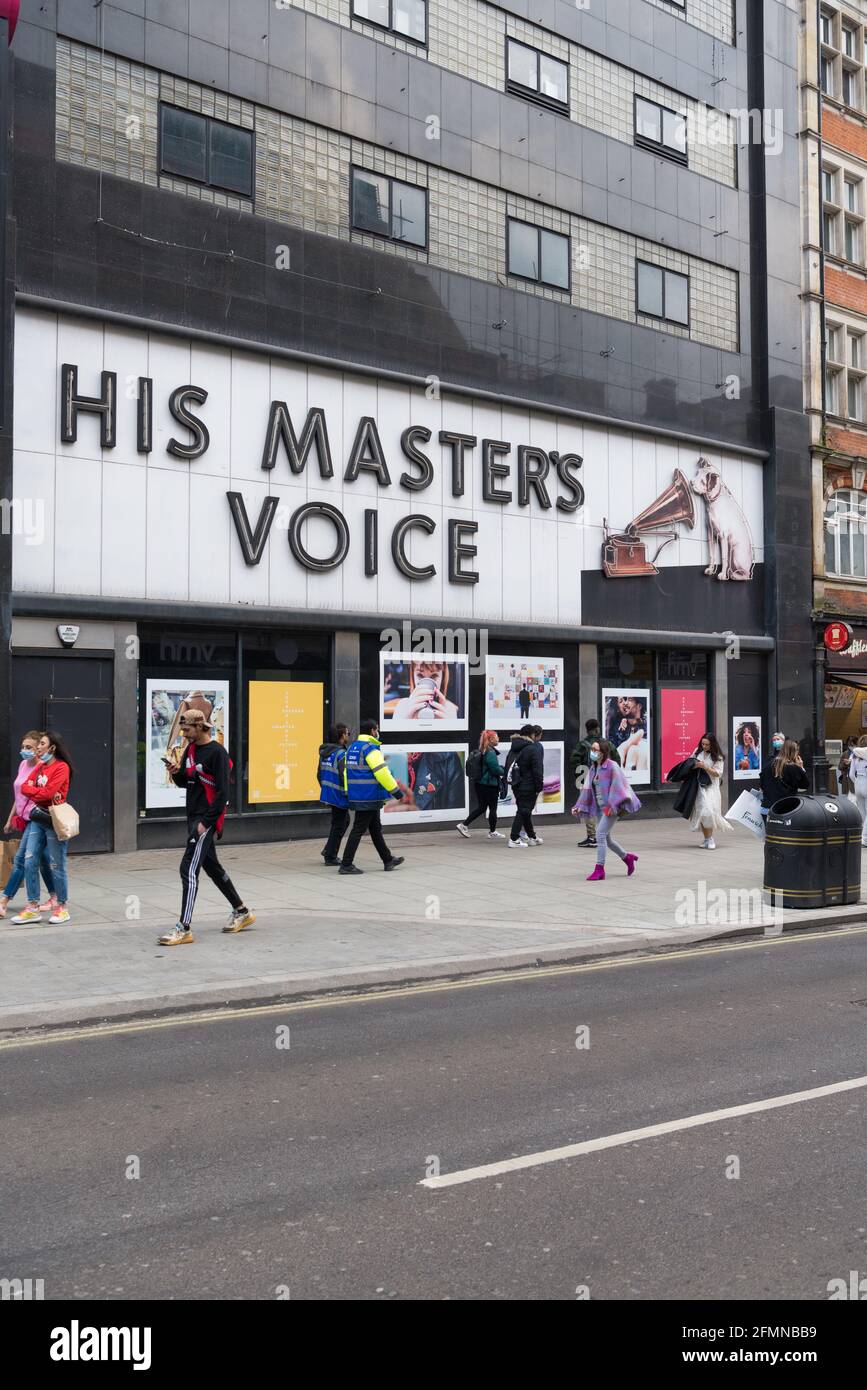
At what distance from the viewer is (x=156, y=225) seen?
56.1 feet

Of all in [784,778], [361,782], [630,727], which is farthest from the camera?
[630,727]

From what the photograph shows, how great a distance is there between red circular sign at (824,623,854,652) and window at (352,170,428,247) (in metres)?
12.2

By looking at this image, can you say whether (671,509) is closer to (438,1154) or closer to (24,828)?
(24,828)

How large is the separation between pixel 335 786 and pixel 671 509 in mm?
11404

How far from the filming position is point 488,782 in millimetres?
19031

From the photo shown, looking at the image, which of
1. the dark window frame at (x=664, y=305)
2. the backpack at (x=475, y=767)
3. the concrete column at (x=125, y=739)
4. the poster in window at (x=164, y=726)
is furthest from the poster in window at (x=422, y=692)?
the dark window frame at (x=664, y=305)

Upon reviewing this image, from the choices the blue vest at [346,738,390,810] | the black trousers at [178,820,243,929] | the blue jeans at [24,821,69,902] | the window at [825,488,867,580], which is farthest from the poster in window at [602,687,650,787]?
the black trousers at [178,820,243,929]

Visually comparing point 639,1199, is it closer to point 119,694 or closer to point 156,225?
point 119,694

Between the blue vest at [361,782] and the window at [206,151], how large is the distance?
896 centimetres

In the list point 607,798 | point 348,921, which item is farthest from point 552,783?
point 348,921

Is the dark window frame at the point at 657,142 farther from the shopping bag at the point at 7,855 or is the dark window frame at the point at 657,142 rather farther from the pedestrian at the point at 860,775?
the shopping bag at the point at 7,855

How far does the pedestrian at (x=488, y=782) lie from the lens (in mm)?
18859

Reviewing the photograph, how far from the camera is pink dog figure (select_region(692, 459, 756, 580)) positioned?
24.5 m
